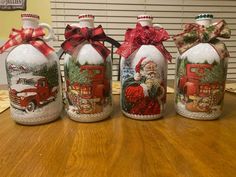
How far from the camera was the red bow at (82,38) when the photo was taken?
533mm

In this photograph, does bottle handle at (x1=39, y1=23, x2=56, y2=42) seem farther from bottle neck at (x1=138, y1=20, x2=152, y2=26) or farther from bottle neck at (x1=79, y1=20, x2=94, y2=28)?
bottle neck at (x1=138, y1=20, x2=152, y2=26)

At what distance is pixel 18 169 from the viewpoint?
0.35 metres

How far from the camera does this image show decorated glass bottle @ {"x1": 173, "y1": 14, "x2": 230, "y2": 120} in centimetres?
54

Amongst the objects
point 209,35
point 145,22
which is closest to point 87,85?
point 145,22

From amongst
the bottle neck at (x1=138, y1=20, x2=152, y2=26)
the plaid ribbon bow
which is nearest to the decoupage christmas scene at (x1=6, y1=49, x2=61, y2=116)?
the bottle neck at (x1=138, y1=20, x2=152, y2=26)

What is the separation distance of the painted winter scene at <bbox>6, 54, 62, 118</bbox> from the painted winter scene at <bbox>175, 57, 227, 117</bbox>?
32cm

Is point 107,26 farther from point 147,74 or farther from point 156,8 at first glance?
point 147,74

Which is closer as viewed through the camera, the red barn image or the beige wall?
the red barn image

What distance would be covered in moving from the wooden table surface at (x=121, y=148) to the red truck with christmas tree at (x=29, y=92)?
0.06m

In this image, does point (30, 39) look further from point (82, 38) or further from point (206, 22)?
point (206, 22)

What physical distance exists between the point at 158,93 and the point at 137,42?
0.14 metres

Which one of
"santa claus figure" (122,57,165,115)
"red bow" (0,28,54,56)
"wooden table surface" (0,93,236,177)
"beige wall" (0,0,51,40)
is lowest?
"wooden table surface" (0,93,236,177)

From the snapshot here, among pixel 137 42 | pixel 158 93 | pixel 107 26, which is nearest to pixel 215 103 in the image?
pixel 158 93

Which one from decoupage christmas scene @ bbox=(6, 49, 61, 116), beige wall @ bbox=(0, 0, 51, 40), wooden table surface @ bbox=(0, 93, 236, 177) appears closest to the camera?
wooden table surface @ bbox=(0, 93, 236, 177)
